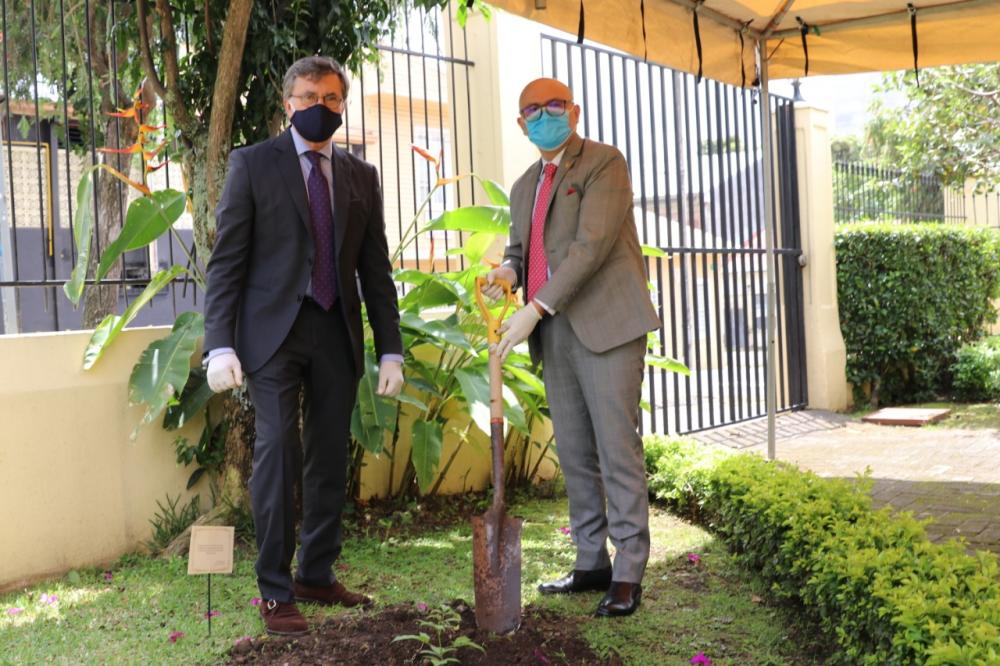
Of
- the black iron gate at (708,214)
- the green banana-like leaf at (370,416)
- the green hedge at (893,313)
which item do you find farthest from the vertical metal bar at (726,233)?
the green banana-like leaf at (370,416)

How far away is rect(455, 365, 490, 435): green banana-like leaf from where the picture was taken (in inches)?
182

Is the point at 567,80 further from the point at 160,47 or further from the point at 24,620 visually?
the point at 24,620

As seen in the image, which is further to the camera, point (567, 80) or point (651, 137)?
point (651, 137)

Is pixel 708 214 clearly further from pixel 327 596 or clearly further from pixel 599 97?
pixel 327 596

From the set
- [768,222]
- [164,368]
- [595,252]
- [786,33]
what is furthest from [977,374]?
[164,368]

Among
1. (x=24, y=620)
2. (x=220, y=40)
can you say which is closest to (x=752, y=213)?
(x=220, y=40)

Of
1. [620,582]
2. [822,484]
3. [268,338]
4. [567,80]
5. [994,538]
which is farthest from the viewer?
[567,80]

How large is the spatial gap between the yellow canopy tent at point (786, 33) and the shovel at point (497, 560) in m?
2.22

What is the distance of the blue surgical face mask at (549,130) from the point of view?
12.2 feet

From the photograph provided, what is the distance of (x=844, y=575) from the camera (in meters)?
3.07

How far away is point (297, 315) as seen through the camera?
11.1ft

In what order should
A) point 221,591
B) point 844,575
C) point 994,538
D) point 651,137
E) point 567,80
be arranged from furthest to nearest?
point 651,137, point 567,80, point 994,538, point 221,591, point 844,575

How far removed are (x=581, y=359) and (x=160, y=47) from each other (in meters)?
2.59

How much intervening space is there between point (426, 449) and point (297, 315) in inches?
63.4
